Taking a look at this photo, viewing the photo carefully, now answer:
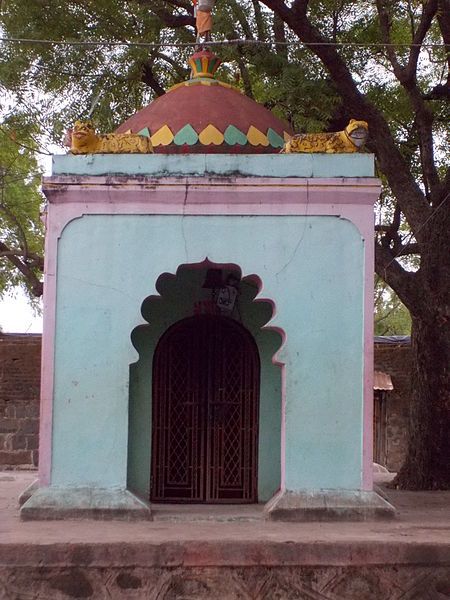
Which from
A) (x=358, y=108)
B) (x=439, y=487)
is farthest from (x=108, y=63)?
Result: (x=439, y=487)

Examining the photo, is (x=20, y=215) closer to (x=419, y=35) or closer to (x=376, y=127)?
(x=376, y=127)

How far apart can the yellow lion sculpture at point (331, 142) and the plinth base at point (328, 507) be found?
2.79 meters

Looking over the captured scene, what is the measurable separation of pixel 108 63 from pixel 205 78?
372cm

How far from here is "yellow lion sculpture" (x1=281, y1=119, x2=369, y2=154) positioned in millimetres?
7969

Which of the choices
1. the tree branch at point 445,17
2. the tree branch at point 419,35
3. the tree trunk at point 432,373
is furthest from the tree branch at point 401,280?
the tree branch at point 445,17

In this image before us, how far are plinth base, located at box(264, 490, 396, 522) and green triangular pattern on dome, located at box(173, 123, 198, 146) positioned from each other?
3078mm

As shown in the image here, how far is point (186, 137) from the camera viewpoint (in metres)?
8.35

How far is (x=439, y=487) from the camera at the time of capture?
1077cm

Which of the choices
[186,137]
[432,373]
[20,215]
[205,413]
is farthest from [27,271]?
[186,137]

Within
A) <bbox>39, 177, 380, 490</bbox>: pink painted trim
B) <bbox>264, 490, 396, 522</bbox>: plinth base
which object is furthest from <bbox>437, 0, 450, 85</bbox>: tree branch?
<bbox>264, 490, 396, 522</bbox>: plinth base

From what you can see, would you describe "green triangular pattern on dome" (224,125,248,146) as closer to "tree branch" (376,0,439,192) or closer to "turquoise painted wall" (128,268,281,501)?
"turquoise painted wall" (128,268,281,501)

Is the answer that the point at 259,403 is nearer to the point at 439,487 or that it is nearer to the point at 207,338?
the point at 207,338

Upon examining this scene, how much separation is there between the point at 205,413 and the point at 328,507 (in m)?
1.73

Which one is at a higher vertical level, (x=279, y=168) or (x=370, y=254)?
(x=279, y=168)
